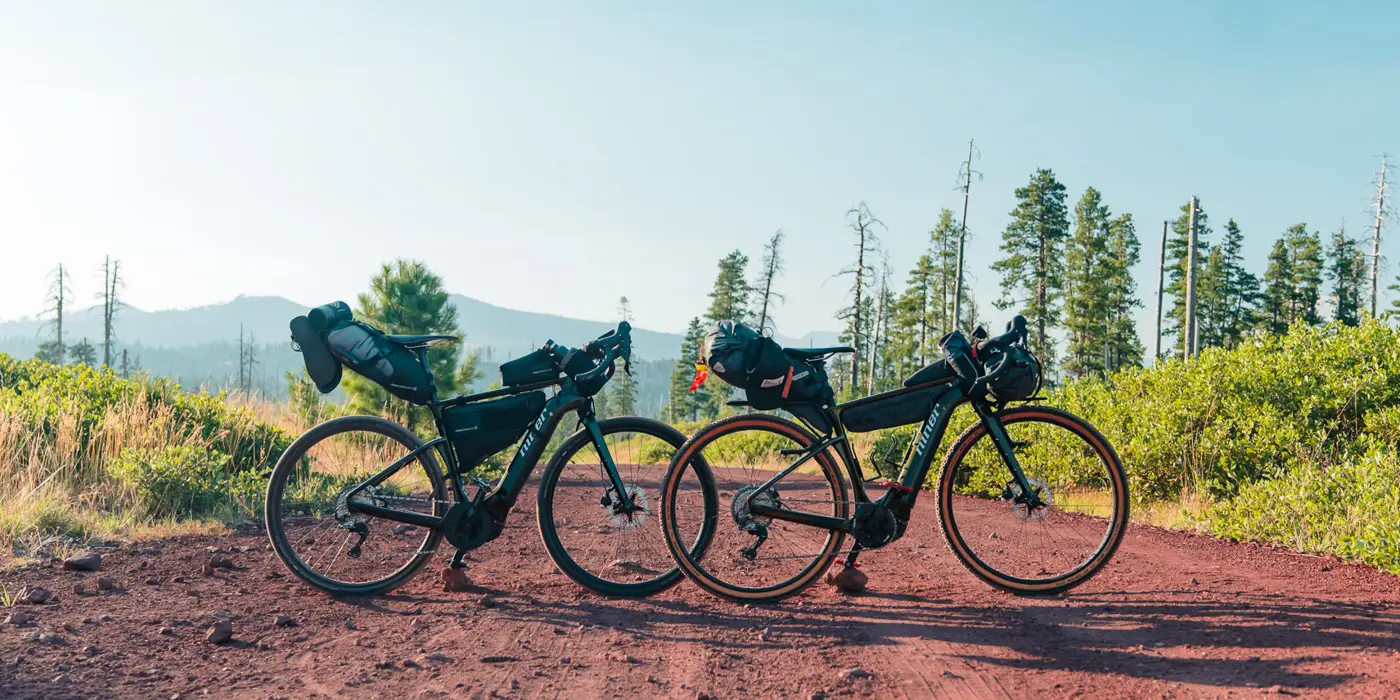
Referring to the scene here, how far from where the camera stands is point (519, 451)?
15.6 feet

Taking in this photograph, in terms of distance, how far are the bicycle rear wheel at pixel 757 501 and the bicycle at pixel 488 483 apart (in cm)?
25

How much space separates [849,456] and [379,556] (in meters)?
2.67

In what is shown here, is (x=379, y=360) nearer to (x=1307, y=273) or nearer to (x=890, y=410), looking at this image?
(x=890, y=410)

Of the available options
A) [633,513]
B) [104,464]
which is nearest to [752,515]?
[633,513]

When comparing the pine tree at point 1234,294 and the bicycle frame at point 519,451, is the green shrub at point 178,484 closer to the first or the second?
the bicycle frame at point 519,451

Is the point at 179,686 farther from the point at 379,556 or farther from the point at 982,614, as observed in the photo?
the point at 982,614

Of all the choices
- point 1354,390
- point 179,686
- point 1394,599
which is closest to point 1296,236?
point 1354,390

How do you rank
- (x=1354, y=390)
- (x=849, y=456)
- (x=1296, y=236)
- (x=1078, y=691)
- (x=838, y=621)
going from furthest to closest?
(x=1296, y=236)
(x=1354, y=390)
(x=849, y=456)
(x=838, y=621)
(x=1078, y=691)

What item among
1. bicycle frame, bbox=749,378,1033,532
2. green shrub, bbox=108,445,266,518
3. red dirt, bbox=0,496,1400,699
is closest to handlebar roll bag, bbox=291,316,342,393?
red dirt, bbox=0,496,1400,699

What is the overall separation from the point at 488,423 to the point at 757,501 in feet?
5.04

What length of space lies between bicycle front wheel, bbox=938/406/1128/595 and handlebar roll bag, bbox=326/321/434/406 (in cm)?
291

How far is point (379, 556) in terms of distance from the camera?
4.87 metres

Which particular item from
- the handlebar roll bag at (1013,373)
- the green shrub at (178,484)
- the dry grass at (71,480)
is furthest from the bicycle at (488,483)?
the green shrub at (178,484)

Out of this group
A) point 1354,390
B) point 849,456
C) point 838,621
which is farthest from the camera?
point 1354,390
